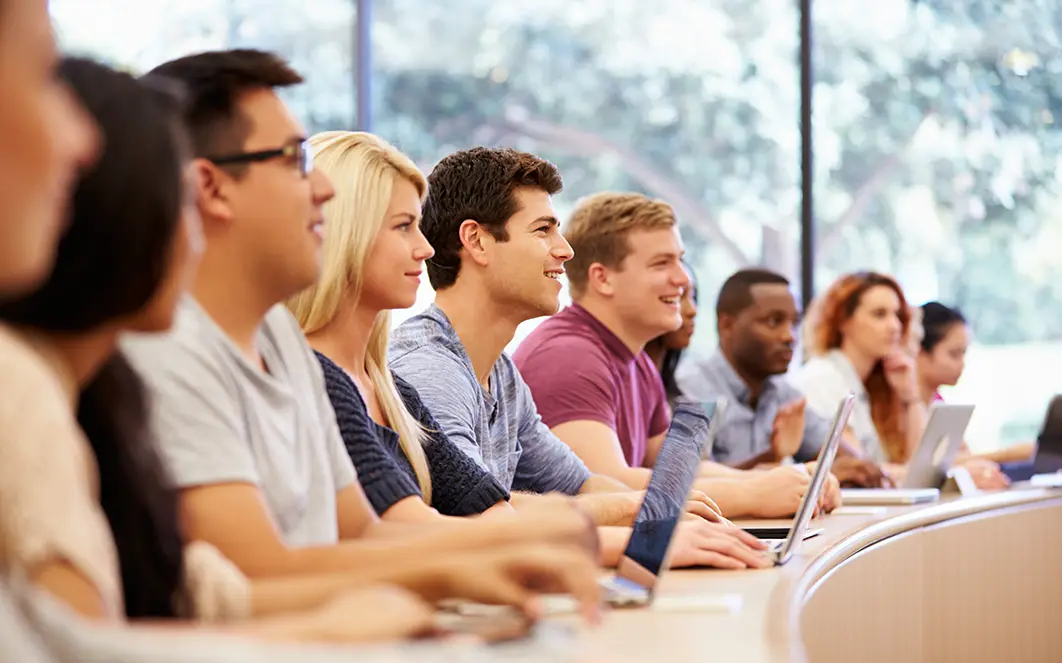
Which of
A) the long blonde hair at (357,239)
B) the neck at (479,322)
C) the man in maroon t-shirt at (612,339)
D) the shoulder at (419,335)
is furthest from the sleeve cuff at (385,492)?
the man in maroon t-shirt at (612,339)

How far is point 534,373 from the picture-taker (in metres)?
3.56

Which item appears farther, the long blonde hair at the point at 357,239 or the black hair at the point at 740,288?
the black hair at the point at 740,288

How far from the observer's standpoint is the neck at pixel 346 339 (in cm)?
220

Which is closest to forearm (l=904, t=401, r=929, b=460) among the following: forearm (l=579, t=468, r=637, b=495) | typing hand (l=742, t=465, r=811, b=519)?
forearm (l=579, t=468, r=637, b=495)

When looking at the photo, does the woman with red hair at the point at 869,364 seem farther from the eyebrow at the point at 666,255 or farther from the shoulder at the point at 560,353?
the shoulder at the point at 560,353

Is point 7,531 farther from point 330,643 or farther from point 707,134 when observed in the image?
point 707,134

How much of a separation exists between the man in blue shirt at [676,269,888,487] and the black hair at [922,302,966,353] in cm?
108

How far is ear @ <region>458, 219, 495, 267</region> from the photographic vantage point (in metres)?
2.97

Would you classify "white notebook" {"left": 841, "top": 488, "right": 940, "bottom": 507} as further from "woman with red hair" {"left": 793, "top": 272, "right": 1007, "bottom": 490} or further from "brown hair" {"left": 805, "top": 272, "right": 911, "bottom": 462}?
"brown hair" {"left": 805, "top": 272, "right": 911, "bottom": 462}

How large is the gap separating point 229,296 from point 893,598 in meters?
1.68

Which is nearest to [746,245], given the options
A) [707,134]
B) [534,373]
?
[707,134]

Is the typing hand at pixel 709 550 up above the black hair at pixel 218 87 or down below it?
below

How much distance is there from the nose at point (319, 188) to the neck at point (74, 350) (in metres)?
0.55

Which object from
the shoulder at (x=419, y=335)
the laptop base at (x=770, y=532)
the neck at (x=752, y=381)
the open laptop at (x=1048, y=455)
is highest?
the shoulder at (x=419, y=335)
